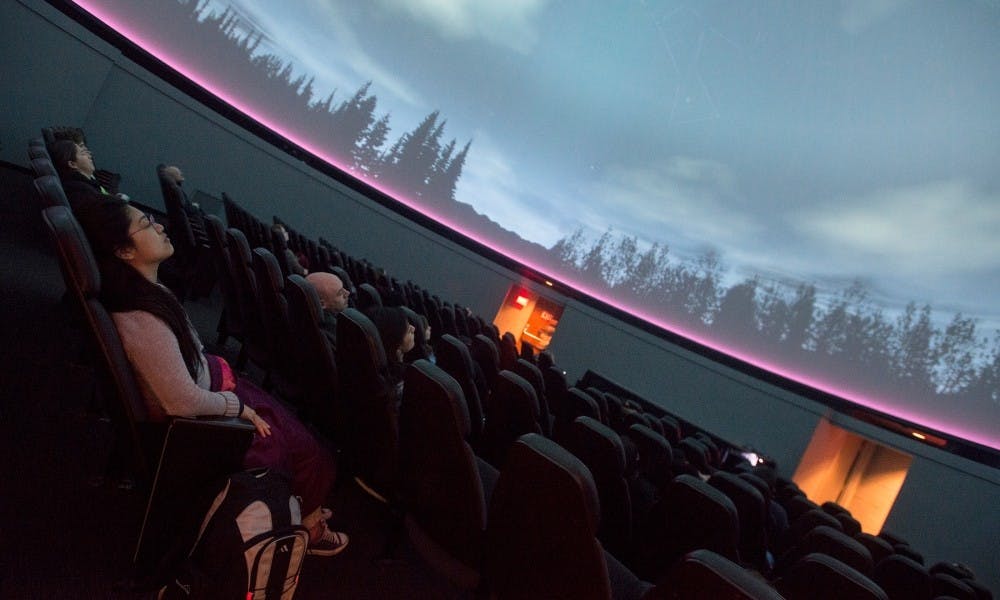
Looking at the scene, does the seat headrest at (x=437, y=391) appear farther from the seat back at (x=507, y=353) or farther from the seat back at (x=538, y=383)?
the seat back at (x=507, y=353)

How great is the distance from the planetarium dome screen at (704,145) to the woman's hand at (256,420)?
10232 mm

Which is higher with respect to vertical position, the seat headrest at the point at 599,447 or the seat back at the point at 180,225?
the seat headrest at the point at 599,447

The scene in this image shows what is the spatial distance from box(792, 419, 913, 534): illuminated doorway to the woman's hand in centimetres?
1029

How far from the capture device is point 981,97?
7.54 m

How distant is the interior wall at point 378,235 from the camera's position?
7070mm

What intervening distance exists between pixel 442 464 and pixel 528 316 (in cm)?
1097

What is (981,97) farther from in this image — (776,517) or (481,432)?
(481,432)

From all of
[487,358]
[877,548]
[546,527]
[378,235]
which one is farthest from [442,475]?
[378,235]

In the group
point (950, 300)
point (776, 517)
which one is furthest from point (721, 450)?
point (776, 517)

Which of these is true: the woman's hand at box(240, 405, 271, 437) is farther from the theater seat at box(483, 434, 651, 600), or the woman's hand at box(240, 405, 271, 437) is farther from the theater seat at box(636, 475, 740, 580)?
the theater seat at box(636, 475, 740, 580)

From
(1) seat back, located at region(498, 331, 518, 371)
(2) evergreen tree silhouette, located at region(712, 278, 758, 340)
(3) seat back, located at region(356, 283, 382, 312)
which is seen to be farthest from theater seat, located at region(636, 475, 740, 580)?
(2) evergreen tree silhouette, located at region(712, 278, 758, 340)

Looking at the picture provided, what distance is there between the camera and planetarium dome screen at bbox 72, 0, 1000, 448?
809cm

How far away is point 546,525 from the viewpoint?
114cm

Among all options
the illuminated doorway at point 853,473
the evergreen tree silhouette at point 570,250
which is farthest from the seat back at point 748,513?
the evergreen tree silhouette at point 570,250
